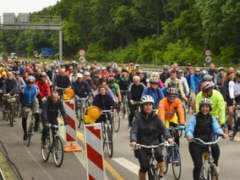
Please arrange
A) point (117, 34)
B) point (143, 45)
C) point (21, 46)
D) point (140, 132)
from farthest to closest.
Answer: point (21, 46)
point (117, 34)
point (143, 45)
point (140, 132)

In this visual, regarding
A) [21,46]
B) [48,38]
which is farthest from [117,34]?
[21,46]

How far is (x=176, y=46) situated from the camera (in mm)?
73312

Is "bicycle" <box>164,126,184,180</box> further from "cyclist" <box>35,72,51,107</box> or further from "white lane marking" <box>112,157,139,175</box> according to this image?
"cyclist" <box>35,72,51,107</box>

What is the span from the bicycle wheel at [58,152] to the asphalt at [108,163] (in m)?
0.13

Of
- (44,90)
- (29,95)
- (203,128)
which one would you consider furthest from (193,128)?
(44,90)

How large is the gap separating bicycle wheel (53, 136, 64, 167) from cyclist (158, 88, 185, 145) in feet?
7.66

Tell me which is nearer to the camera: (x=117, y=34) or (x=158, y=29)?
(x=158, y=29)

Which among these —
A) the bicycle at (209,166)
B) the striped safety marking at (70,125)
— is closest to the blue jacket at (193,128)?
the bicycle at (209,166)

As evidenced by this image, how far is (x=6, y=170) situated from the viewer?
1224cm

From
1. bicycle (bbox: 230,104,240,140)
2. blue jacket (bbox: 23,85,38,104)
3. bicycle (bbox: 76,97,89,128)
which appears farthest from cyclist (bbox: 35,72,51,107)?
bicycle (bbox: 230,104,240,140)

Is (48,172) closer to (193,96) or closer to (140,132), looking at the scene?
(140,132)

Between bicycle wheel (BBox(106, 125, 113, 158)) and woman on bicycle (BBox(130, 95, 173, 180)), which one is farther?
bicycle wheel (BBox(106, 125, 113, 158))

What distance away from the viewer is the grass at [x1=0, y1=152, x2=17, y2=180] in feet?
37.9

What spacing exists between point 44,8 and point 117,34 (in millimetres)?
84201
